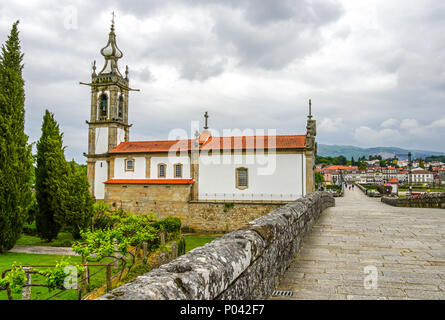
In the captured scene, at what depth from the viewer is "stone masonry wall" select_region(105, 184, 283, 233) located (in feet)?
92.1

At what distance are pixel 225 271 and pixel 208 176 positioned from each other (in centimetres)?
2767

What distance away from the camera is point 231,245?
10.3ft

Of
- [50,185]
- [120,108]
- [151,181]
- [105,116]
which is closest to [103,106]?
[105,116]

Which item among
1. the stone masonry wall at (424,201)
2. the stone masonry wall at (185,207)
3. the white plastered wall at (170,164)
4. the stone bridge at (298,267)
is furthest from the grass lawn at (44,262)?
the stone masonry wall at (424,201)

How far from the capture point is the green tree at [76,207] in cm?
2239

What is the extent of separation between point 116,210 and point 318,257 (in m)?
27.5

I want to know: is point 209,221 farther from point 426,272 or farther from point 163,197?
point 426,272

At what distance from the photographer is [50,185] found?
2253 cm

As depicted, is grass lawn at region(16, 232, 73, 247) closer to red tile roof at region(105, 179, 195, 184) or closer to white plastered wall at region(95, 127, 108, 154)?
red tile roof at region(105, 179, 195, 184)

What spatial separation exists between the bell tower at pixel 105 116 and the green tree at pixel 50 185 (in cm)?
1104

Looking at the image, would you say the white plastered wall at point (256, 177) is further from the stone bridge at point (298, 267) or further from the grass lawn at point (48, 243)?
the stone bridge at point (298, 267)

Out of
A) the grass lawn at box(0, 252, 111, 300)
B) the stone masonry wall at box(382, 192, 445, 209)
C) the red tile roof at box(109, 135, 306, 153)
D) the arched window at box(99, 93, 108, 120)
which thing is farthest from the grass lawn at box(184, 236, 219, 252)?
the arched window at box(99, 93, 108, 120)

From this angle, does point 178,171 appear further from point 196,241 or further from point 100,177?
point 100,177

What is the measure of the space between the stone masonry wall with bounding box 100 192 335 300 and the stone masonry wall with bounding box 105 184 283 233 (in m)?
23.4
